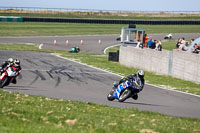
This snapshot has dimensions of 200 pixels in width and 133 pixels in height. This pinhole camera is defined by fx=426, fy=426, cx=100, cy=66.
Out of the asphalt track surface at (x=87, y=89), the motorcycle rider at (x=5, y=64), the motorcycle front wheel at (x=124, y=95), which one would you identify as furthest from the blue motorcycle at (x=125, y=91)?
the motorcycle rider at (x=5, y=64)

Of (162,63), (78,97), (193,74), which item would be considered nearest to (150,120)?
(78,97)

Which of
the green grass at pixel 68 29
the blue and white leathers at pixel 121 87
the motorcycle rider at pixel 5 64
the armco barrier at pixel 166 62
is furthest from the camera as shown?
the green grass at pixel 68 29

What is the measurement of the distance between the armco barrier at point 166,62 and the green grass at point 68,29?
94.7 ft

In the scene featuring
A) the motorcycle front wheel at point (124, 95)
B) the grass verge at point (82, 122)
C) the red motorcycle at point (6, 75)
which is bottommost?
the motorcycle front wheel at point (124, 95)

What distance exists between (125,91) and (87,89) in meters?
4.21

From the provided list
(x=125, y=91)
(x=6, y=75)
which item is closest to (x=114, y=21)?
(x=6, y=75)

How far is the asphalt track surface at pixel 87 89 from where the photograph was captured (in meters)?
15.7

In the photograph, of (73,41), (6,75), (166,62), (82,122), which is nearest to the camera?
(82,122)

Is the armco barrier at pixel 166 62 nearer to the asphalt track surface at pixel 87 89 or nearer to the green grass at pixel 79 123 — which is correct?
the asphalt track surface at pixel 87 89

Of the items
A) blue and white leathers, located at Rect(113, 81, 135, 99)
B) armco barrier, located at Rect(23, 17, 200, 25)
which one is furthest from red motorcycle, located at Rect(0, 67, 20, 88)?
armco barrier, located at Rect(23, 17, 200, 25)

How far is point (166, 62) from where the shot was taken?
26.7 metres

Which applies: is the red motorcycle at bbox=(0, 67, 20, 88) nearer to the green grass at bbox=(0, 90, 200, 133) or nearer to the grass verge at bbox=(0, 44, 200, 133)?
the grass verge at bbox=(0, 44, 200, 133)

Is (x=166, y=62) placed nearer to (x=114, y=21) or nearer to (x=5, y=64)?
(x=5, y=64)

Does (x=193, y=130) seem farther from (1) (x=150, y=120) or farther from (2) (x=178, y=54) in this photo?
(2) (x=178, y=54)
